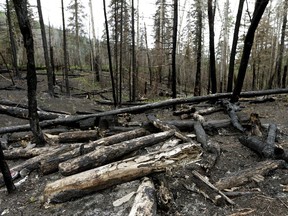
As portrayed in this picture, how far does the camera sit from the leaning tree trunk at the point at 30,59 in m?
4.37

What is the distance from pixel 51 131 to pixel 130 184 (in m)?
4.09

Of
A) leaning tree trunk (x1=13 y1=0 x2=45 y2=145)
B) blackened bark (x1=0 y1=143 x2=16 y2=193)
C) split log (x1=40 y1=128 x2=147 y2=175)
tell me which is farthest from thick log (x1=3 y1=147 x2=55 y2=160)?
blackened bark (x1=0 y1=143 x2=16 y2=193)

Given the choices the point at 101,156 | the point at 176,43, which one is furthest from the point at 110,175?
the point at 176,43

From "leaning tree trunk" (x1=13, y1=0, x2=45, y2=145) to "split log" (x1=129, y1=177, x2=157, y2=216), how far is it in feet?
11.6

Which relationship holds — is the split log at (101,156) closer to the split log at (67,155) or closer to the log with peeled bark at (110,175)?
the log with peeled bark at (110,175)

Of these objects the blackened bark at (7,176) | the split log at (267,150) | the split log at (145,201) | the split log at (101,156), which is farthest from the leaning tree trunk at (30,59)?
the split log at (267,150)

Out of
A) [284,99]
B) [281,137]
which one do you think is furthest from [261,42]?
[281,137]

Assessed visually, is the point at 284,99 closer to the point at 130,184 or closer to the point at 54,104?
the point at 130,184

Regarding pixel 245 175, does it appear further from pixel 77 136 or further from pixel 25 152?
pixel 25 152

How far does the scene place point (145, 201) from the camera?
3312mm

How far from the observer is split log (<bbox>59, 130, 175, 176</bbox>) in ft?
14.1

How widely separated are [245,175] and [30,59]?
522 centimetres

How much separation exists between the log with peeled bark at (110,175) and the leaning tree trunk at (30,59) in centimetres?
239

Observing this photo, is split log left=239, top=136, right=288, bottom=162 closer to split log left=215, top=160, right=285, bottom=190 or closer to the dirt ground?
the dirt ground
